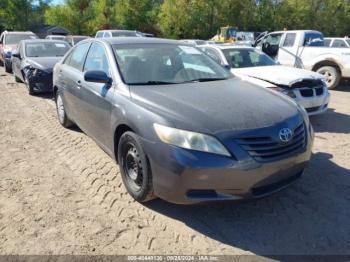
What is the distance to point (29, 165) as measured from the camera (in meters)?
4.62

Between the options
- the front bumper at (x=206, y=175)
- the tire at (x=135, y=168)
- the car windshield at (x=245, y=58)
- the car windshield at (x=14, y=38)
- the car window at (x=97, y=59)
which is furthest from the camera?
the car windshield at (x=14, y=38)

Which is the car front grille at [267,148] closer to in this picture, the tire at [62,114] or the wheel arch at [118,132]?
the wheel arch at [118,132]

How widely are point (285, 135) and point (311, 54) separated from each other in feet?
29.3

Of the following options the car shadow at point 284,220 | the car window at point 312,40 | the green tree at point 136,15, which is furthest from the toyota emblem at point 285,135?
the green tree at point 136,15

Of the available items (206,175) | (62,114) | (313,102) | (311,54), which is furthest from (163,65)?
(311,54)

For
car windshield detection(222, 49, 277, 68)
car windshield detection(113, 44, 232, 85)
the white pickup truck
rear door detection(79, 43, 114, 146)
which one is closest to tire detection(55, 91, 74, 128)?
rear door detection(79, 43, 114, 146)

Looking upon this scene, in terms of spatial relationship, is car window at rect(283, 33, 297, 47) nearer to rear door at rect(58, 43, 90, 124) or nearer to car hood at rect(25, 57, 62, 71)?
car hood at rect(25, 57, 62, 71)

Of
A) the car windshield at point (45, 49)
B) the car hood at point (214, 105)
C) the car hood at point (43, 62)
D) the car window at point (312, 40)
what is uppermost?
the car hood at point (214, 105)

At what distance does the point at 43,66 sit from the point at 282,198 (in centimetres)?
731

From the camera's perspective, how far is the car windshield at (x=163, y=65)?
156 inches

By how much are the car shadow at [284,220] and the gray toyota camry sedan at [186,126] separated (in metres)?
0.34

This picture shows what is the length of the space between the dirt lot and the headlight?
51 cm

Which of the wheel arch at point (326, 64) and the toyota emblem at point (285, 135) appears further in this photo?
the wheel arch at point (326, 64)

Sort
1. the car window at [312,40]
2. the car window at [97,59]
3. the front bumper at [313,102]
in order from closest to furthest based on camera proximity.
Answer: the car window at [97,59] < the front bumper at [313,102] < the car window at [312,40]
